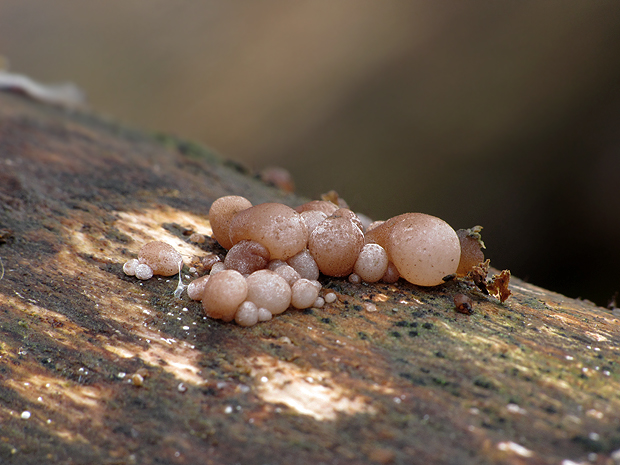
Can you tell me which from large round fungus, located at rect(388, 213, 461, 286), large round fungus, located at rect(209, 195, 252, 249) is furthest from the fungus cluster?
large round fungus, located at rect(209, 195, 252, 249)

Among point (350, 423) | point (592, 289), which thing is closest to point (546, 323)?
point (350, 423)

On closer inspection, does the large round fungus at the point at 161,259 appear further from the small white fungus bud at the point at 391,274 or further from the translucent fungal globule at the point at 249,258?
the small white fungus bud at the point at 391,274

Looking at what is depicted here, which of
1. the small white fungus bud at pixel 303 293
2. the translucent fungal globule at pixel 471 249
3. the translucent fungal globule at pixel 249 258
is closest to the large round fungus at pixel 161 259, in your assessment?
the translucent fungal globule at pixel 249 258

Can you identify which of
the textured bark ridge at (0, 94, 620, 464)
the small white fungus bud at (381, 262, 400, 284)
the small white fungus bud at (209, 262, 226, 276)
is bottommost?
the textured bark ridge at (0, 94, 620, 464)

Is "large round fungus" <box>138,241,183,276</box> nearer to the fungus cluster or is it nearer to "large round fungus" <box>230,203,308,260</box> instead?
the fungus cluster

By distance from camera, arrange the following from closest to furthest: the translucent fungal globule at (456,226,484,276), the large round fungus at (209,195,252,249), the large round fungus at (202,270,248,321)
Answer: the large round fungus at (202,270,248,321) < the translucent fungal globule at (456,226,484,276) < the large round fungus at (209,195,252,249)

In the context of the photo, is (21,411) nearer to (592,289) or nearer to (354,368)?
(354,368)

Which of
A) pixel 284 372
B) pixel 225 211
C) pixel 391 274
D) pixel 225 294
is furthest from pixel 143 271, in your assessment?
pixel 391 274

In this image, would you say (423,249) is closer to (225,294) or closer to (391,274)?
(391,274)
